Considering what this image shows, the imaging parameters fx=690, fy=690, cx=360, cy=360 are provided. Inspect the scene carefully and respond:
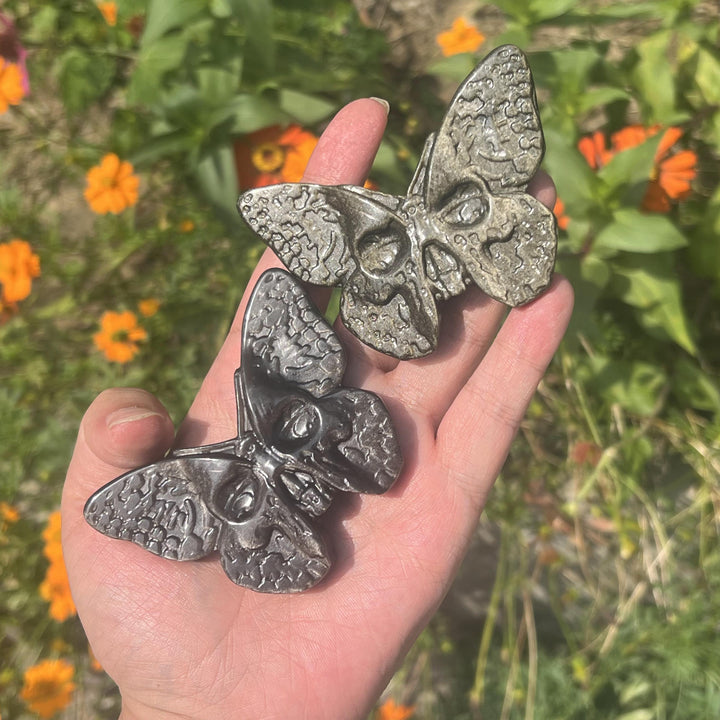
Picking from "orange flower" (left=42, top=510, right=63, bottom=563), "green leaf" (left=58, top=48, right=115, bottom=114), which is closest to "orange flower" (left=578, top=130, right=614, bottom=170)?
"green leaf" (left=58, top=48, right=115, bottom=114)

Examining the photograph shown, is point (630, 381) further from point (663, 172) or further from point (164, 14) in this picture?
point (164, 14)

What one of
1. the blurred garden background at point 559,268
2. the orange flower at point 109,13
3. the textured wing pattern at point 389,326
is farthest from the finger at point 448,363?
the orange flower at point 109,13

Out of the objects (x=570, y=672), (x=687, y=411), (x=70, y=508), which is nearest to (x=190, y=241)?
(x=70, y=508)

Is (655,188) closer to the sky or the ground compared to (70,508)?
closer to the sky

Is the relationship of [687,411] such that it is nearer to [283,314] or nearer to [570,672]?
[570,672]

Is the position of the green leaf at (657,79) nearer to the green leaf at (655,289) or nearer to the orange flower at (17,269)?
the green leaf at (655,289)

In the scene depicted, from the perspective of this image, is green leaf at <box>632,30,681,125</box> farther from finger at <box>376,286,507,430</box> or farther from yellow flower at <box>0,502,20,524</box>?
yellow flower at <box>0,502,20,524</box>
